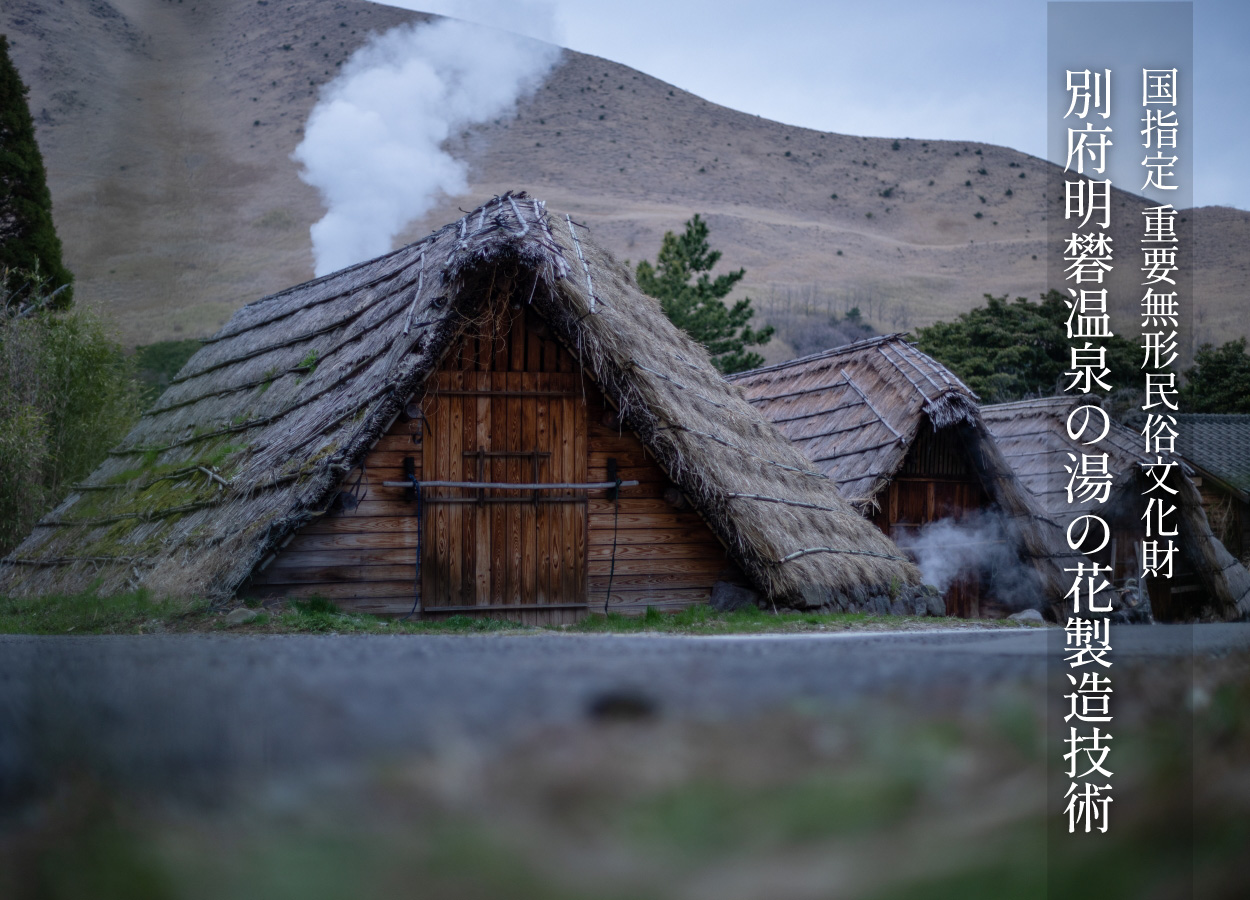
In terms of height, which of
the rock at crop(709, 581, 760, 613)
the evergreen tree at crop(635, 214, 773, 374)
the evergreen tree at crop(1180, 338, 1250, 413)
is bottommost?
the rock at crop(709, 581, 760, 613)

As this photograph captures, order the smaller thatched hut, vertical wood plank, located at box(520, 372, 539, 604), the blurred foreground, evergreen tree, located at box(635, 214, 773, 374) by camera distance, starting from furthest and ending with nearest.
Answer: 1. evergreen tree, located at box(635, 214, 773, 374)
2. the smaller thatched hut
3. vertical wood plank, located at box(520, 372, 539, 604)
4. the blurred foreground

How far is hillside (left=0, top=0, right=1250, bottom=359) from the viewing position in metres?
67.1

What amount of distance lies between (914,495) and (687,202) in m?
75.8

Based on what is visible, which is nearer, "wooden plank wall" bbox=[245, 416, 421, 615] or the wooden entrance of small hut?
"wooden plank wall" bbox=[245, 416, 421, 615]

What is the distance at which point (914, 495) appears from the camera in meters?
15.1

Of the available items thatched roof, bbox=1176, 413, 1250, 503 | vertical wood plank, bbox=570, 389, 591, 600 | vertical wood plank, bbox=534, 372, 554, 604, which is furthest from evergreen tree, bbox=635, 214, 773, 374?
vertical wood plank, bbox=534, 372, 554, 604

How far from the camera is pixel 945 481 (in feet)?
50.2

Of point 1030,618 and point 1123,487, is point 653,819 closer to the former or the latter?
point 1030,618

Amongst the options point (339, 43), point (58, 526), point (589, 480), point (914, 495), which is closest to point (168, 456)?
point (58, 526)

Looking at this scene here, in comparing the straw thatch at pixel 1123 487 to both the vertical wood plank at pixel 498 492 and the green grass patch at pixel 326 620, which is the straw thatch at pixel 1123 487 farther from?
the vertical wood plank at pixel 498 492

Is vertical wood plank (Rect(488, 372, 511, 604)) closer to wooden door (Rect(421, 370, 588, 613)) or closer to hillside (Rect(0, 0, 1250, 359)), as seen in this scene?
wooden door (Rect(421, 370, 588, 613))

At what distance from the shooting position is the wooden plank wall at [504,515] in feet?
28.0

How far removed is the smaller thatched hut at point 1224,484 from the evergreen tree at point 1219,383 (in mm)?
7963

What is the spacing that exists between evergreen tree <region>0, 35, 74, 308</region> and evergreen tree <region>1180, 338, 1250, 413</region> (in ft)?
102
